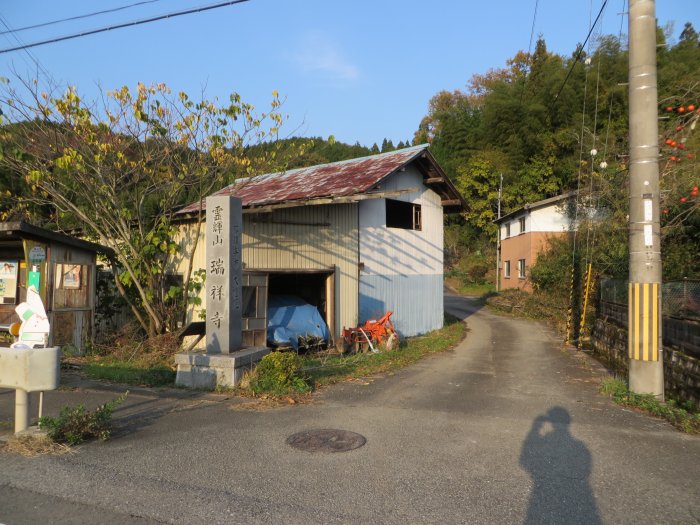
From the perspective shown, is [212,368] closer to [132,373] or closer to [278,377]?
[278,377]

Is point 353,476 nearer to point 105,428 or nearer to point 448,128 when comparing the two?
point 105,428

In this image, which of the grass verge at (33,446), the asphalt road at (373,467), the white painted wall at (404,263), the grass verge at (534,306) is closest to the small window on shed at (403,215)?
the white painted wall at (404,263)

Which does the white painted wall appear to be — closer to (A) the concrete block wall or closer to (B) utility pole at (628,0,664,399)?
(A) the concrete block wall

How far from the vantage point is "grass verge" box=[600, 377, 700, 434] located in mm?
6598

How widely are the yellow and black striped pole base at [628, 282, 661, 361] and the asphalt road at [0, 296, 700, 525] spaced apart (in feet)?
3.12

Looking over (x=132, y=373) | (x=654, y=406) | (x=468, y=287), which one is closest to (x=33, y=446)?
(x=132, y=373)

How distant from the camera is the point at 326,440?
5836 mm

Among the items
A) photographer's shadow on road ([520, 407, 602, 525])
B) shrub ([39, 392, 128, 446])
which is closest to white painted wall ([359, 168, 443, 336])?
photographer's shadow on road ([520, 407, 602, 525])

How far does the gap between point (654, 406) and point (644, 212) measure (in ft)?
9.10

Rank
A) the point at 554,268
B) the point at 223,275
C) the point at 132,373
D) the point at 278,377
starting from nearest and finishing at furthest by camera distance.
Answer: the point at 278,377
the point at 223,275
the point at 132,373
the point at 554,268

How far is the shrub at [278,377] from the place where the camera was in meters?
7.92

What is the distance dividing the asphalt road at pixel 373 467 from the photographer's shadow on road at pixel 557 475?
0.05 ft

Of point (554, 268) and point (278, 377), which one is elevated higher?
point (554, 268)

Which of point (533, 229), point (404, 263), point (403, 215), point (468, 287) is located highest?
point (533, 229)
